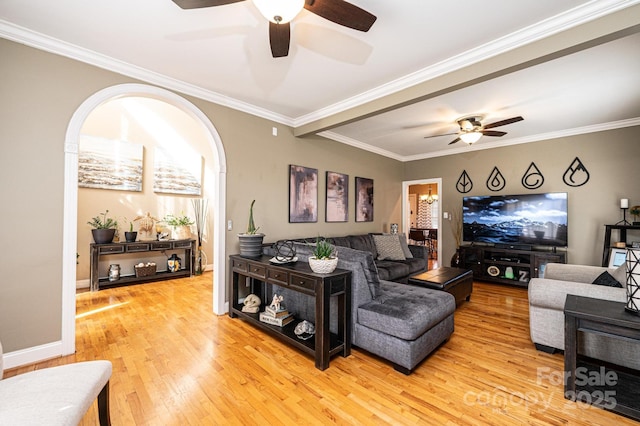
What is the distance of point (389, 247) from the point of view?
5008 millimetres

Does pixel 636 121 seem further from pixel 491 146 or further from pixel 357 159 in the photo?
pixel 357 159

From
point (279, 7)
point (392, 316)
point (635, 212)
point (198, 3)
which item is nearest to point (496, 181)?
point (635, 212)

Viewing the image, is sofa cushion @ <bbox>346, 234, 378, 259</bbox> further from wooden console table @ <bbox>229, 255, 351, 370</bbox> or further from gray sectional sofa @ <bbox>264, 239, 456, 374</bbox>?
wooden console table @ <bbox>229, 255, 351, 370</bbox>

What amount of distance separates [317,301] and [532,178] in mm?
5059

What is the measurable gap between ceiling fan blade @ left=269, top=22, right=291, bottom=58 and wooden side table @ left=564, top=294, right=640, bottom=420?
2.73 m

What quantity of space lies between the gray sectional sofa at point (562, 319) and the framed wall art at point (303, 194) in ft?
10.1

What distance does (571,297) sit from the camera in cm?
216

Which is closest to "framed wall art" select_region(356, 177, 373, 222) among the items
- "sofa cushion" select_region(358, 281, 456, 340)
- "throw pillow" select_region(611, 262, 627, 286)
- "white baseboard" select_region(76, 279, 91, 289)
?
"sofa cushion" select_region(358, 281, 456, 340)

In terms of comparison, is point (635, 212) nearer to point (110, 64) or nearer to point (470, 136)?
point (470, 136)

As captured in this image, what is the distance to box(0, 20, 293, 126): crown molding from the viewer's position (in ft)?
7.50

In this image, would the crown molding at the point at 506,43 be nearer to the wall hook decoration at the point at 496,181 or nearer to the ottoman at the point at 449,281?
the ottoman at the point at 449,281

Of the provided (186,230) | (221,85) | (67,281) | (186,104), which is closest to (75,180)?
(67,281)

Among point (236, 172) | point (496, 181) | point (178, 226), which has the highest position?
point (496, 181)

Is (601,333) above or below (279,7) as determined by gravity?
below
